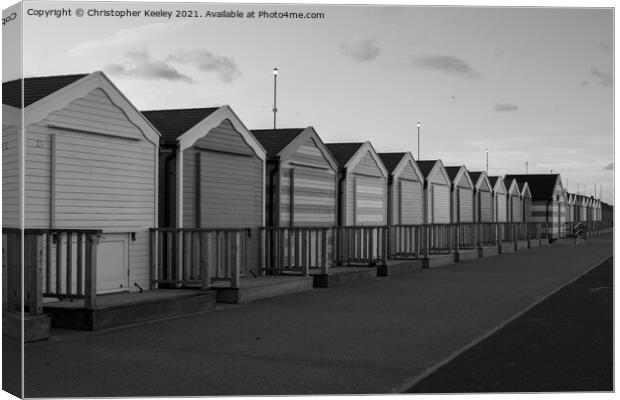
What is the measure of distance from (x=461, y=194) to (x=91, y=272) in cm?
2423

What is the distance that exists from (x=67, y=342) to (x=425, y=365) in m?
3.90

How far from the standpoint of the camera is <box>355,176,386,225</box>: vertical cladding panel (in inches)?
884

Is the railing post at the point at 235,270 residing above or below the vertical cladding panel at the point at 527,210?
below

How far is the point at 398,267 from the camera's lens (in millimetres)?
21188

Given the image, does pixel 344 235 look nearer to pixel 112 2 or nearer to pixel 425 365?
pixel 425 365

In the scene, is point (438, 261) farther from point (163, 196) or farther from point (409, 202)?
point (163, 196)

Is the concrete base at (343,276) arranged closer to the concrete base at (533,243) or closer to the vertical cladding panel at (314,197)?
the vertical cladding panel at (314,197)

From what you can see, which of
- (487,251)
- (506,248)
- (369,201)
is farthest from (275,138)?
(506,248)

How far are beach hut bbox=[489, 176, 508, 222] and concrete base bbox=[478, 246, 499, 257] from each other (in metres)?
6.15

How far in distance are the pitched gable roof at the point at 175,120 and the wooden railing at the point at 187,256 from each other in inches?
64.7

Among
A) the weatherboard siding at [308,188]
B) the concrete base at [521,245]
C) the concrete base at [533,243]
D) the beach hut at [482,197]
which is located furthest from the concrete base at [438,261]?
the concrete base at [533,243]

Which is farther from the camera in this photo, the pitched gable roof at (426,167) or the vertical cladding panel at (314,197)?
the pitched gable roof at (426,167)

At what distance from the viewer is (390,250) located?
76.2 ft

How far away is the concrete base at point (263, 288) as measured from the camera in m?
13.6
